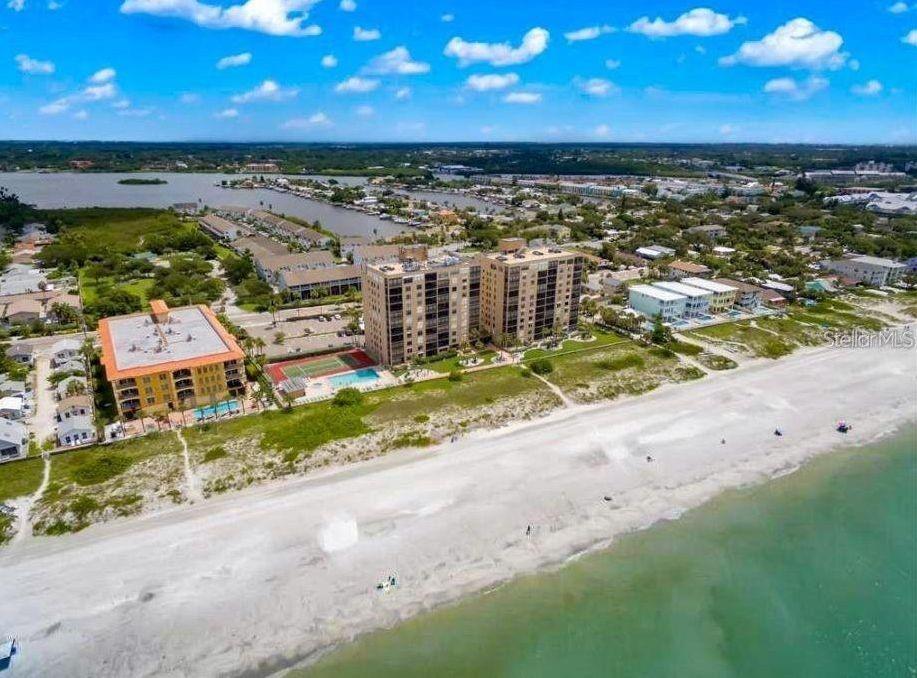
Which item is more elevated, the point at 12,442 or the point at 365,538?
the point at 12,442

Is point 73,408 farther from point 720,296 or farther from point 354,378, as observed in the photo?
point 720,296

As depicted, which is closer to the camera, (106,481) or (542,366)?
(106,481)

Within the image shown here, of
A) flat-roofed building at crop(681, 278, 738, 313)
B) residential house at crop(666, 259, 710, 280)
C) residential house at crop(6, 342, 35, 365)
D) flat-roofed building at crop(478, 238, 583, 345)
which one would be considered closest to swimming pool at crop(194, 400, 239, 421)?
residential house at crop(6, 342, 35, 365)

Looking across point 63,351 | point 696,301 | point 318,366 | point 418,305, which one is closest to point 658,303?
point 696,301

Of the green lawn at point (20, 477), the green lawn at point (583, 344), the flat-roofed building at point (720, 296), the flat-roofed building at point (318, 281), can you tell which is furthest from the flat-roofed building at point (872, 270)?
the green lawn at point (20, 477)

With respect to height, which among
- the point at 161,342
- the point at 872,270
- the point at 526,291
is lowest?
the point at 872,270

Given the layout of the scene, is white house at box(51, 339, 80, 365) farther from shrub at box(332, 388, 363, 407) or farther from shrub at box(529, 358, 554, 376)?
shrub at box(529, 358, 554, 376)
